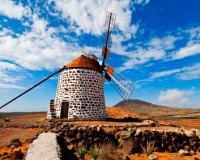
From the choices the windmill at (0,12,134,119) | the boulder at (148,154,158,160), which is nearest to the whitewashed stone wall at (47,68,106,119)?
the windmill at (0,12,134,119)

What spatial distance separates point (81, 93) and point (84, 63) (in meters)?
2.83

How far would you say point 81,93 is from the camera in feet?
64.5

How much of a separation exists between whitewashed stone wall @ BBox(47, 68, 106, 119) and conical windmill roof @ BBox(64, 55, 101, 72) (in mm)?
325

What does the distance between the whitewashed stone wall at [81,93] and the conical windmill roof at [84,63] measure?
12.8 inches

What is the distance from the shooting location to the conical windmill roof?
20445mm

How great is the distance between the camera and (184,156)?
9789 millimetres

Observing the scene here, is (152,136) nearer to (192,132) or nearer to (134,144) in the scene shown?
(134,144)

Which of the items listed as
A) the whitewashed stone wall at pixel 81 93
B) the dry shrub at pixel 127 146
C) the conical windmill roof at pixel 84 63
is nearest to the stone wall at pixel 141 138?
the dry shrub at pixel 127 146

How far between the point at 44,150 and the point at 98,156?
2.45 metres

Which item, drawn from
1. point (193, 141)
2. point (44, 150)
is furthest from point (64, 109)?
point (44, 150)

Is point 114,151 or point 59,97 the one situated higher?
point 59,97

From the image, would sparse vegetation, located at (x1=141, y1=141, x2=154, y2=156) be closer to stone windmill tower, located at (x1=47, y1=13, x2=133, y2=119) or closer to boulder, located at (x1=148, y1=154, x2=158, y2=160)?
boulder, located at (x1=148, y1=154, x2=158, y2=160)

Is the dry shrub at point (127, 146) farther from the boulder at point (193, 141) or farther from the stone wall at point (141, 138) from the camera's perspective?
the boulder at point (193, 141)

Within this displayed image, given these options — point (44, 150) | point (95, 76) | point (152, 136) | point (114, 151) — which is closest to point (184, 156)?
point (152, 136)
